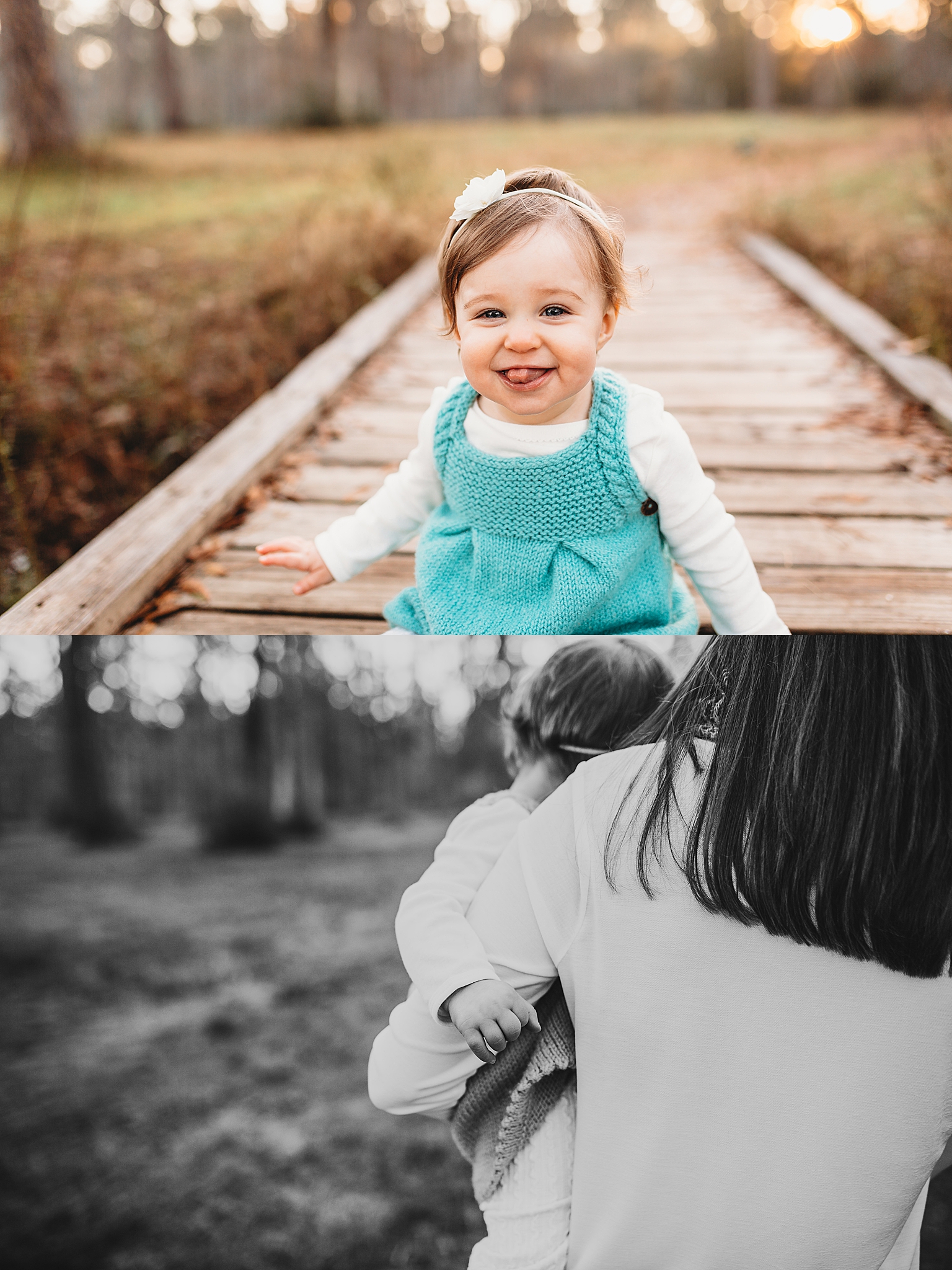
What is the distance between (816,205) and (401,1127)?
12.4 ft

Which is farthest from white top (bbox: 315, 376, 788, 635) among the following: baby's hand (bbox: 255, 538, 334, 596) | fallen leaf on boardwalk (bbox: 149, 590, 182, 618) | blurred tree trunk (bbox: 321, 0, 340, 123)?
blurred tree trunk (bbox: 321, 0, 340, 123)

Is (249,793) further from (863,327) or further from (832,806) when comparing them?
(863,327)

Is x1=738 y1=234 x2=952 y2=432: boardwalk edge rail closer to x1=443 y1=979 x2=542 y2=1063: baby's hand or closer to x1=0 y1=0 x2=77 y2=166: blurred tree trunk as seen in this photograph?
x1=443 y1=979 x2=542 y2=1063: baby's hand

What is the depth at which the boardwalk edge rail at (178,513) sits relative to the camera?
155 cm

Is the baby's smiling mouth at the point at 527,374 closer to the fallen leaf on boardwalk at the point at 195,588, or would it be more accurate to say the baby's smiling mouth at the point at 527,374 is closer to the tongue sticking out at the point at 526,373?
the tongue sticking out at the point at 526,373

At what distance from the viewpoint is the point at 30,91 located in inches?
112

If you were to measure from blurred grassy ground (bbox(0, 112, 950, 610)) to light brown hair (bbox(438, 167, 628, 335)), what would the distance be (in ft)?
4.97

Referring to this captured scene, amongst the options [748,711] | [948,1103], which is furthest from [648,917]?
[948,1103]

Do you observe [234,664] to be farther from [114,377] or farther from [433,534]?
[114,377]

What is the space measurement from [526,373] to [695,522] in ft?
1.00

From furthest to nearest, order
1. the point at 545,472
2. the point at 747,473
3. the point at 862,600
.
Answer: the point at 747,473
the point at 862,600
the point at 545,472

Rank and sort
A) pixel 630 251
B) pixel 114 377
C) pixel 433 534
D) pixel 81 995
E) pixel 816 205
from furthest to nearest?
pixel 816 205, pixel 630 251, pixel 114 377, pixel 81 995, pixel 433 534

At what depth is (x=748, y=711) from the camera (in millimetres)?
1223

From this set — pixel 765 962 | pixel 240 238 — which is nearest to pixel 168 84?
pixel 240 238
